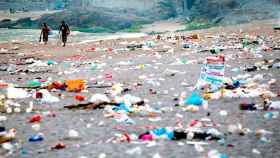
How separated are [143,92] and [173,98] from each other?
0.98m

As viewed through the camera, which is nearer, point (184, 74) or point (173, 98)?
point (173, 98)

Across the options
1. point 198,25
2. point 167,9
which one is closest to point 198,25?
point 198,25

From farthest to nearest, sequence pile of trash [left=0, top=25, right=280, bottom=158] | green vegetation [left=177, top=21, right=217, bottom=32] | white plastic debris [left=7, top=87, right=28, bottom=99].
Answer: green vegetation [left=177, top=21, right=217, bottom=32] < white plastic debris [left=7, top=87, right=28, bottom=99] < pile of trash [left=0, top=25, right=280, bottom=158]

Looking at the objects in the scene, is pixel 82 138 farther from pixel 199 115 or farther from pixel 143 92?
pixel 143 92

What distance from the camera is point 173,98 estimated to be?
28.1 ft

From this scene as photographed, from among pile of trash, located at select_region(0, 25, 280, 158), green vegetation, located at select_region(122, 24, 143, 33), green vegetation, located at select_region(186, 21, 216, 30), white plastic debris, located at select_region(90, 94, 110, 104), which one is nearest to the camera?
pile of trash, located at select_region(0, 25, 280, 158)

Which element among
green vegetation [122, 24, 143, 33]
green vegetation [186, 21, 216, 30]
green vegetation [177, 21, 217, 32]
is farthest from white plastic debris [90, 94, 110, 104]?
green vegetation [122, 24, 143, 33]

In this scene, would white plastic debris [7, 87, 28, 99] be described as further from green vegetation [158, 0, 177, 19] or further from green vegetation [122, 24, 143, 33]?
green vegetation [158, 0, 177, 19]

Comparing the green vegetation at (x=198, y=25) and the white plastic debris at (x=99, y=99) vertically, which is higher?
the white plastic debris at (x=99, y=99)

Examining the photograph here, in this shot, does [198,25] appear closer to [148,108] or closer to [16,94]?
[16,94]

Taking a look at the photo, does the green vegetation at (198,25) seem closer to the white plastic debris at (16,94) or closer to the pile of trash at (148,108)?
the pile of trash at (148,108)

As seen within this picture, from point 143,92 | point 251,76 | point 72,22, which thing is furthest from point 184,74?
point 72,22

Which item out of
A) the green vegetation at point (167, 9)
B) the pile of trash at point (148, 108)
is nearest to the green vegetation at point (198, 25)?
the green vegetation at point (167, 9)

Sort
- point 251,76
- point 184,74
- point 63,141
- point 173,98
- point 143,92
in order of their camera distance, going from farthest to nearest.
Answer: point 184,74 < point 251,76 < point 143,92 < point 173,98 < point 63,141
